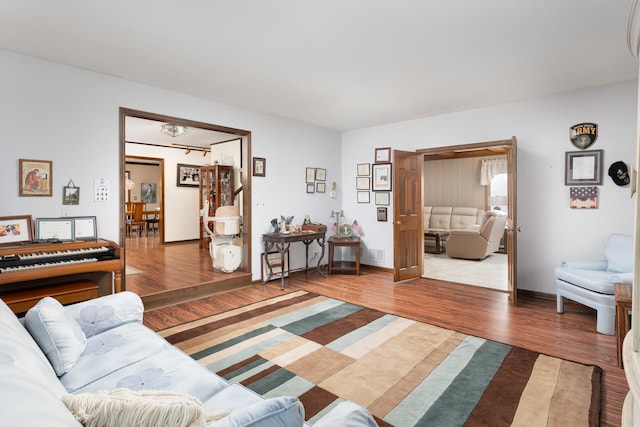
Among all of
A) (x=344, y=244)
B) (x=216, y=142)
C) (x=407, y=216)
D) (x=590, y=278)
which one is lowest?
(x=590, y=278)

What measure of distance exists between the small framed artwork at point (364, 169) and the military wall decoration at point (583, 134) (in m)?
2.92

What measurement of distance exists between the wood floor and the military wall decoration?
1911mm

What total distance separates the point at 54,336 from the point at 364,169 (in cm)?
513

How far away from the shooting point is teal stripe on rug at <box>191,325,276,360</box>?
2779mm

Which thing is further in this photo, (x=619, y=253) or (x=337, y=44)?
(x=619, y=253)

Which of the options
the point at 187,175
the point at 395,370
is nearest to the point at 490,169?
the point at 395,370

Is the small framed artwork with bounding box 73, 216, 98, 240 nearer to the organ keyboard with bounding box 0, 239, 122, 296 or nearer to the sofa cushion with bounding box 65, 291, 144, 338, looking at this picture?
the organ keyboard with bounding box 0, 239, 122, 296

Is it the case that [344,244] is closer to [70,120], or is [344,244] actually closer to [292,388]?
[292,388]

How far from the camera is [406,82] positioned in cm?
377

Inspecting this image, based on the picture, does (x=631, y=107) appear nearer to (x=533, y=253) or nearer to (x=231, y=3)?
(x=533, y=253)

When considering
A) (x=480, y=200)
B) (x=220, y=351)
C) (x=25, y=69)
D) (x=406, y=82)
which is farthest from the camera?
(x=480, y=200)

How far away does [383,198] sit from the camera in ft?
19.3

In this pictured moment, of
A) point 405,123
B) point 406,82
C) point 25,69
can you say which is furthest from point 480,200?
point 25,69

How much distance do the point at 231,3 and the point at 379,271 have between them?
15.3 ft
